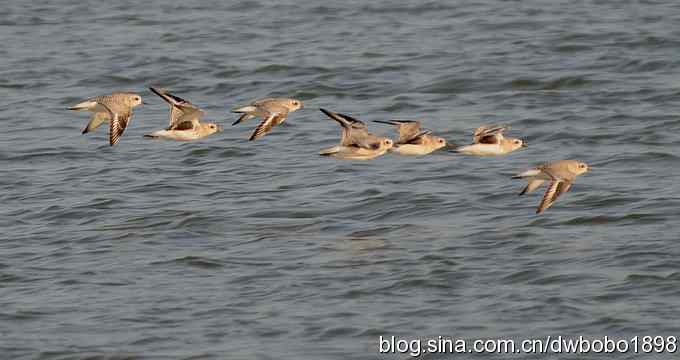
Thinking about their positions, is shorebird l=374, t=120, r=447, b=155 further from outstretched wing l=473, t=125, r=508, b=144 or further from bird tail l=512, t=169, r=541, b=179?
bird tail l=512, t=169, r=541, b=179

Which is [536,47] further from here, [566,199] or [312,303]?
[312,303]

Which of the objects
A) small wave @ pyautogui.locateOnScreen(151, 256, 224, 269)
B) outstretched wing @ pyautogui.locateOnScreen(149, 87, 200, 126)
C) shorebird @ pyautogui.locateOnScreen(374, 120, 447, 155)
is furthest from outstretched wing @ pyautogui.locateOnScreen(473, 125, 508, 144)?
small wave @ pyautogui.locateOnScreen(151, 256, 224, 269)

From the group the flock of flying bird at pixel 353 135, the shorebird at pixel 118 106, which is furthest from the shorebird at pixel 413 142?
the shorebird at pixel 118 106

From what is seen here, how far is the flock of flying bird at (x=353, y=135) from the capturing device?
16.6 meters

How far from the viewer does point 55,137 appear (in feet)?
76.0

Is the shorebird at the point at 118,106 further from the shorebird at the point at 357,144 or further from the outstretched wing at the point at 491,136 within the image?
the outstretched wing at the point at 491,136

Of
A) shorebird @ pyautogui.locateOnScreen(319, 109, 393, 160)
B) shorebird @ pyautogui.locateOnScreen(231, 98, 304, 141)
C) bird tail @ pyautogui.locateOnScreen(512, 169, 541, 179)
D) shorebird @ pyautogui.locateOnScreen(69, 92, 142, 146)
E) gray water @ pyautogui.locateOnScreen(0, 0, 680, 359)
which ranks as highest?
shorebird @ pyautogui.locateOnScreen(69, 92, 142, 146)

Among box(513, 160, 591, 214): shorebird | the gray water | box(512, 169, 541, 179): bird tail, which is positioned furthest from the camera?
box(513, 160, 591, 214): shorebird

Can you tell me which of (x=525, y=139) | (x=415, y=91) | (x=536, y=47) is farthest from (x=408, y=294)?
(x=536, y=47)

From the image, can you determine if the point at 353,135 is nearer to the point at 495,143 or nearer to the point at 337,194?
the point at 495,143

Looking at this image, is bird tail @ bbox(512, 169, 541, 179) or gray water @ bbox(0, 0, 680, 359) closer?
gray water @ bbox(0, 0, 680, 359)

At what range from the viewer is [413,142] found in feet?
57.7

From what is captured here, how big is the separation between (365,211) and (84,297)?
4.40 meters

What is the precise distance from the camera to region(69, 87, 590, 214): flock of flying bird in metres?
16.6
